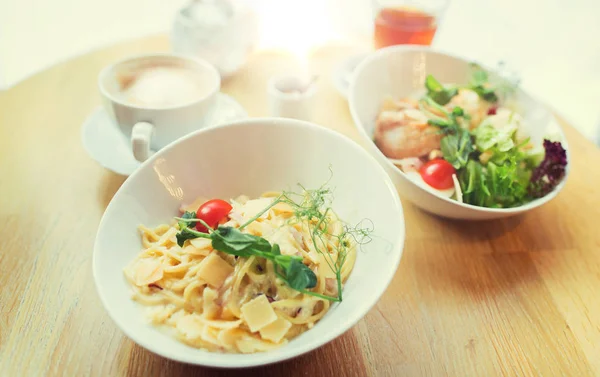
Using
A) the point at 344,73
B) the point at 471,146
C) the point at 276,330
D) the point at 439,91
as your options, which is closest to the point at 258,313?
the point at 276,330

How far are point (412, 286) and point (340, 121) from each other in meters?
0.84

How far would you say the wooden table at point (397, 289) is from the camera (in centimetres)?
118

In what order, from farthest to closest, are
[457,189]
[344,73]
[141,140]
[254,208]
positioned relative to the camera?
[344,73] → [457,189] → [141,140] → [254,208]

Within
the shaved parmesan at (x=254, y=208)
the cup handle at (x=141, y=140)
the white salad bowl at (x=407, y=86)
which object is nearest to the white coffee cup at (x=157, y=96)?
the cup handle at (x=141, y=140)

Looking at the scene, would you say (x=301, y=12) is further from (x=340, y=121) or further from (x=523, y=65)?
(x=523, y=65)

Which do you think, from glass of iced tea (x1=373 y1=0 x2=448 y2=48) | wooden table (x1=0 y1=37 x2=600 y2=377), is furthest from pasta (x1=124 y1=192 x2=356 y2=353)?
glass of iced tea (x1=373 y1=0 x2=448 y2=48)

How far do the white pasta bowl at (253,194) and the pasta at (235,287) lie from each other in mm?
29

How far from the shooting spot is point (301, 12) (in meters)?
3.02

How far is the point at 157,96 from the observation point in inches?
66.1

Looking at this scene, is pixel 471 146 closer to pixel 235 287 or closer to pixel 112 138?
pixel 235 287

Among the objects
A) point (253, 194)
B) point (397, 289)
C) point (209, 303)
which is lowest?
point (397, 289)

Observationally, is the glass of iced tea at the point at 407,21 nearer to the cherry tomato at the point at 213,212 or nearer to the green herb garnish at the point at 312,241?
the green herb garnish at the point at 312,241

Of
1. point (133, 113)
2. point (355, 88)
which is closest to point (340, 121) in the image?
point (355, 88)

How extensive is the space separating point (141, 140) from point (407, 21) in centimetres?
140
